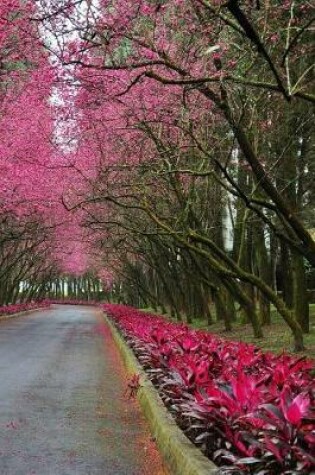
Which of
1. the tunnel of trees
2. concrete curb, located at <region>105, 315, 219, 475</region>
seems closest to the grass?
the tunnel of trees

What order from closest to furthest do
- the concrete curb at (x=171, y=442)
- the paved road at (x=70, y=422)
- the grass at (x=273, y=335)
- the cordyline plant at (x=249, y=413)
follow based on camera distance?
1. the cordyline plant at (x=249, y=413)
2. the concrete curb at (x=171, y=442)
3. the paved road at (x=70, y=422)
4. the grass at (x=273, y=335)

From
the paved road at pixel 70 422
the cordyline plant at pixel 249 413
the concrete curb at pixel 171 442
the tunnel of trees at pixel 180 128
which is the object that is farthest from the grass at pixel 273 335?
the cordyline plant at pixel 249 413

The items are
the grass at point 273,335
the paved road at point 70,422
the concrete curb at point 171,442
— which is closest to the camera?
the concrete curb at point 171,442

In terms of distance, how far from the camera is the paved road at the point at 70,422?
595 centimetres

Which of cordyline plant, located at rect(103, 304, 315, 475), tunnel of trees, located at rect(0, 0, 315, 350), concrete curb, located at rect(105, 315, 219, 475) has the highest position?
tunnel of trees, located at rect(0, 0, 315, 350)

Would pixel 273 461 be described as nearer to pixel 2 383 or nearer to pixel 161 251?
pixel 2 383

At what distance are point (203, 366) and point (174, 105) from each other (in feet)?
28.8

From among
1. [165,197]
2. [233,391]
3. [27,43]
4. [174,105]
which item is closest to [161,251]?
[165,197]

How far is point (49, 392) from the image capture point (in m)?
10.4

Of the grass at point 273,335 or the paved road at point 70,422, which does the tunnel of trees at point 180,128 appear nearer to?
the grass at point 273,335

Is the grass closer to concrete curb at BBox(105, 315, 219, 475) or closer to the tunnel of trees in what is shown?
the tunnel of trees

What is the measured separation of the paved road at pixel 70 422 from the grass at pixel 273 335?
11.6 feet

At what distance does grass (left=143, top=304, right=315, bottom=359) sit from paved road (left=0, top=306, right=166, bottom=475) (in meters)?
3.54

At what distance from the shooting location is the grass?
550 inches
